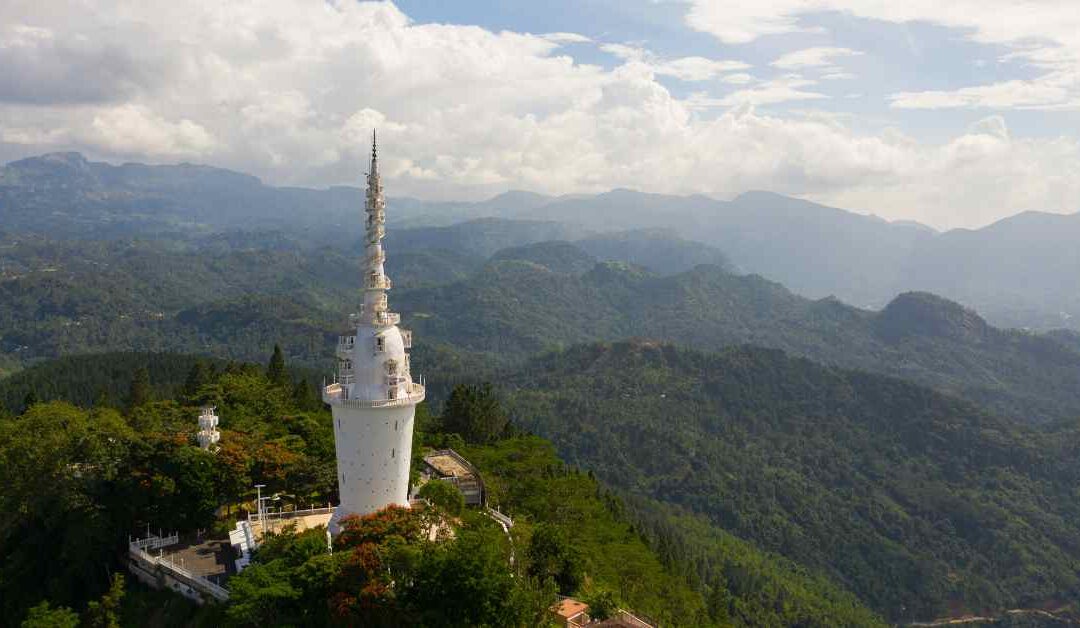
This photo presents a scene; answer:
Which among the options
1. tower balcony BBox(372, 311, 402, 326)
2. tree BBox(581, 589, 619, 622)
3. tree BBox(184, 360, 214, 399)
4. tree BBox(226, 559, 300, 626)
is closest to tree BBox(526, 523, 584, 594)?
tree BBox(581, 589, 619, 622)

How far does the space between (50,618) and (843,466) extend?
14770 centimetres

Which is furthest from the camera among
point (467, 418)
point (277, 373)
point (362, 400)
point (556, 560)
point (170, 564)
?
point (277, 373)

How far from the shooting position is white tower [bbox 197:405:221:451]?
120ft

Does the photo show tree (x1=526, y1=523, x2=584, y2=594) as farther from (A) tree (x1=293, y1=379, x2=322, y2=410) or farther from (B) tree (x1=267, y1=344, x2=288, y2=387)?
(B) tree (x1=267, y1=344, x2=288, y2=387)

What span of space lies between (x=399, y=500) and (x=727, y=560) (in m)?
77.9

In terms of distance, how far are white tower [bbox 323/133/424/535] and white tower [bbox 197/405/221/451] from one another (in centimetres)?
996

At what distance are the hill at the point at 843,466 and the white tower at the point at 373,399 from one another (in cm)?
8631

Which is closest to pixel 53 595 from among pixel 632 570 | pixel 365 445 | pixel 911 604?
pixel 365 445

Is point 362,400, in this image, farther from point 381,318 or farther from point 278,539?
point 278,539

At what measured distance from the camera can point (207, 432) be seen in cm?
3762

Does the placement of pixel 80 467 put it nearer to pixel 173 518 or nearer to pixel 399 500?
pixel 173 518

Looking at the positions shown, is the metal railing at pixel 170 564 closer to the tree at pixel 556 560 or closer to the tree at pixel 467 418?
the tree at pixel 556 560

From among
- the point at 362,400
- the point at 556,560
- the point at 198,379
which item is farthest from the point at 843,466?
the point at 362,400

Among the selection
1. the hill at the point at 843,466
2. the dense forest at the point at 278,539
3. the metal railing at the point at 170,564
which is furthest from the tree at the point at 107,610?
the hill at the point at 843,466
